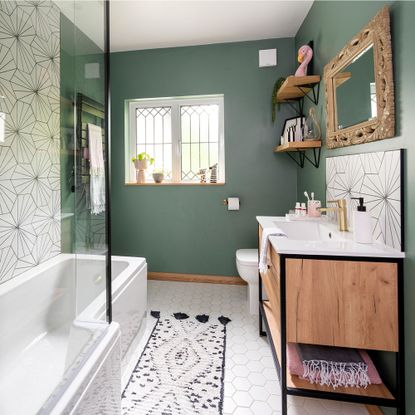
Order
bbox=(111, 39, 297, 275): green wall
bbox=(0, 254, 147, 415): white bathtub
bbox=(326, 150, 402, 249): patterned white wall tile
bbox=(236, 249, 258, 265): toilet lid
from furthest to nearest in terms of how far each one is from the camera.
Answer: bbox=(111, 39, 297, 275): green wall < bbox=(236, 249, 258, 265): toilet lid < bbox=(326, 150, 402, 249): patterned white wall tile < bbox=(0, 254, 147, 415): white bathtub

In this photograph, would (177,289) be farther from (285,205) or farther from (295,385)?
(295,385)

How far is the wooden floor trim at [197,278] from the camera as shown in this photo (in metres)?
3.13

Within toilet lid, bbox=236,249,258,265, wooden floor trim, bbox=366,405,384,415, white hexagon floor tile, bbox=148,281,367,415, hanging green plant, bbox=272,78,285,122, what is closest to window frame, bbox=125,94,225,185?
hanging green plant, bbox=272,78,285,122

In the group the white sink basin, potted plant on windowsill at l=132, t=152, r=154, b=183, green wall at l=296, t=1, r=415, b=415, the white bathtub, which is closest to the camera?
the white bathtub

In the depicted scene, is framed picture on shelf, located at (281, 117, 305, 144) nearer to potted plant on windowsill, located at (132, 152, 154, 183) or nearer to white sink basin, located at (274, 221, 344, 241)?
white sink basin, located at (274, 221, 344, 241)

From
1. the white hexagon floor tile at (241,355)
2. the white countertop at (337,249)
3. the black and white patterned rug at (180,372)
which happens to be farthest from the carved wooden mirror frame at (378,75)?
the black and white patterned rug at (180,372)

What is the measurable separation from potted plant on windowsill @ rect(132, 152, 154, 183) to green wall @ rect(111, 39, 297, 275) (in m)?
0.14

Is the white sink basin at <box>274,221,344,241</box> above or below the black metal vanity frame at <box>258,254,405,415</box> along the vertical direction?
above

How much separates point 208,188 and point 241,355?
1.74 metres

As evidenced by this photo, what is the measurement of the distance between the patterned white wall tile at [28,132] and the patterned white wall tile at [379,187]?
4.99 ft

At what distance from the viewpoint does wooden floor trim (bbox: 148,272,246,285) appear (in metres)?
3.13

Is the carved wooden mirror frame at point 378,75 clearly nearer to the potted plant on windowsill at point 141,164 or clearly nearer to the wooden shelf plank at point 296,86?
the wooden shelf plank at point 296,86

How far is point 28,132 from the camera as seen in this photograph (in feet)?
4.21

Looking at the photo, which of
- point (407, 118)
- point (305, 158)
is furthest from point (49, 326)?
point (305, 158)
